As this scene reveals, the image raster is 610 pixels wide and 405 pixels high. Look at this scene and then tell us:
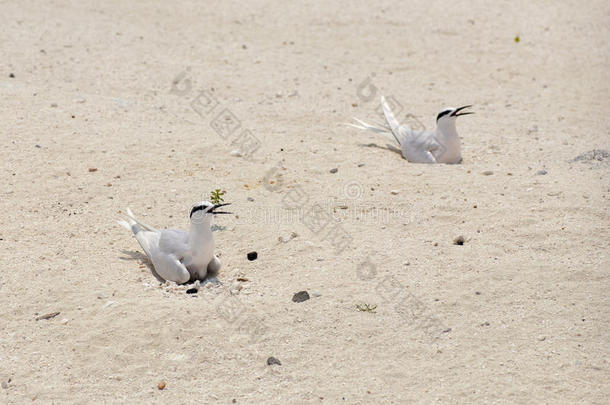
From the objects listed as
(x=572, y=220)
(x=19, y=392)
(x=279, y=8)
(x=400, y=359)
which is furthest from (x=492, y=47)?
(x=19, y=392)

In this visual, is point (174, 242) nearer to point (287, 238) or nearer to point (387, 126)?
point (287, 238)

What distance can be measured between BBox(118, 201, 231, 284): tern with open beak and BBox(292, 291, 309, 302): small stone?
660 millimetres

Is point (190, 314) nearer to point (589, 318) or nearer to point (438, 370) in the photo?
point (438, 370)

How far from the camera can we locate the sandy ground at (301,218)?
391 cm

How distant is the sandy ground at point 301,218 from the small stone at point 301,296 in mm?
39

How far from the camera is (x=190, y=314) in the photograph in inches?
168

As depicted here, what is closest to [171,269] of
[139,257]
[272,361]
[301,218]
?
[139,257]

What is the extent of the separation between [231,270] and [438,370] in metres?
1.68

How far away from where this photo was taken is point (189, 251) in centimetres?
465

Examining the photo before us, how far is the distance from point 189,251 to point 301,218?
3.82 ft

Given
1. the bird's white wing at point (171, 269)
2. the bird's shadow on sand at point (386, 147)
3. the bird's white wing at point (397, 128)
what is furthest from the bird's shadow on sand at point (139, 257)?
the bird's white wing at point (397, 128)

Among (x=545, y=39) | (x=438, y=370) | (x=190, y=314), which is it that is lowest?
(x=545, y=39)

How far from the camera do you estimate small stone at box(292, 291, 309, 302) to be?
445cm

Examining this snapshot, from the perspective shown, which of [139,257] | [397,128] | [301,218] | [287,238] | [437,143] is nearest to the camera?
[139,257]
